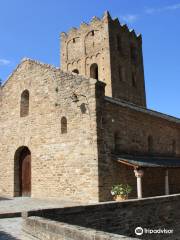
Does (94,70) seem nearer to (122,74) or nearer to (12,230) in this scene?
(122,74)

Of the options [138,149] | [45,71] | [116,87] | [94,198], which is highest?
[116,87]

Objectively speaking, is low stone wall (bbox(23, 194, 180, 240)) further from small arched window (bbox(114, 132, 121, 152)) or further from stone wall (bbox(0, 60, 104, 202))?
small arched window (bbox(114, 132, 121, 152))

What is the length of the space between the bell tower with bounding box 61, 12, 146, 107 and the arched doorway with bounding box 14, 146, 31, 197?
12.8m

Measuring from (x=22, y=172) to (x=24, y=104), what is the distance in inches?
156

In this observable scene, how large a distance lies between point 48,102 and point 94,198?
5848 millimetres

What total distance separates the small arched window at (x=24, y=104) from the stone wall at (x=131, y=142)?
16.3ft

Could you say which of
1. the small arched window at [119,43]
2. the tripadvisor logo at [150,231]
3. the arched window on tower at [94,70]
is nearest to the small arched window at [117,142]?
the tripadvisor logo at [150,231]

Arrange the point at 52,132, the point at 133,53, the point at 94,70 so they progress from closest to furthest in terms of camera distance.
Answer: the point at 52,132 < the point at 94,70 < the point at 133,53

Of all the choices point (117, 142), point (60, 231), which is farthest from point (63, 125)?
point (60, 231)

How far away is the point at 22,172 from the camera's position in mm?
18734

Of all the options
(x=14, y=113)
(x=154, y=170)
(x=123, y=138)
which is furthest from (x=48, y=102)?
(x=154, y=170)

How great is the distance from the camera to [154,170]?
58.4ft

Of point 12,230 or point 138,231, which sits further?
point 138,231

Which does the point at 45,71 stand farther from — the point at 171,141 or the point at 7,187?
the point at 171,141
